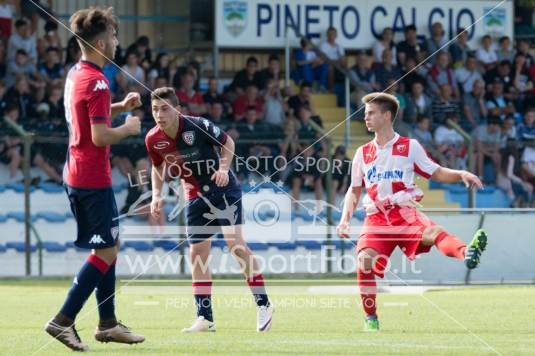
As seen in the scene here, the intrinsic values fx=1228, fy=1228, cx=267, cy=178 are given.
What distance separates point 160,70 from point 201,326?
442 inches

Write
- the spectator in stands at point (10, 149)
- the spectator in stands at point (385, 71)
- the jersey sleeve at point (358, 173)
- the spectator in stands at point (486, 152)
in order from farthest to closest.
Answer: the spectator in stands at point (385, 71), the spectator in stands at point (486, 152), the spectator in stands at point (10, 149), the jersey sleeve at point (358, 173)

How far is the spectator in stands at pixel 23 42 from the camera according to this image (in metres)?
20.7

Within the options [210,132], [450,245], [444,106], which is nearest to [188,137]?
[210,132]

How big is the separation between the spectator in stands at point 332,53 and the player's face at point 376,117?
12.5 meters

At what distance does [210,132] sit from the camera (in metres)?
10.7

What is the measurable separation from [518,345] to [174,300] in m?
6.24

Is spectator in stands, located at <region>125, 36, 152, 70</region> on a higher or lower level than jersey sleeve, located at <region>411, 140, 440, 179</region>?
higher

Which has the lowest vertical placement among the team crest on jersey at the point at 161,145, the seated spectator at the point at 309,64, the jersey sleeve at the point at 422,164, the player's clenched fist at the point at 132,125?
the jersey sleeve at the point at 422,164

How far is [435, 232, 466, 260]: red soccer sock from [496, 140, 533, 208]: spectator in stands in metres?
10.3

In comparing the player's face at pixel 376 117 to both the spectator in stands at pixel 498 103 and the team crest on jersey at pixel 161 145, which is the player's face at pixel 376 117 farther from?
the spectator in stands at pixel 498 103

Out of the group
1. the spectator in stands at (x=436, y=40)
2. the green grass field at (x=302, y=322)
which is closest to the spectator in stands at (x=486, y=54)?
the spectator in stands at (x=436, y=40)

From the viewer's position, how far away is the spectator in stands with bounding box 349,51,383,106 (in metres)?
22.3

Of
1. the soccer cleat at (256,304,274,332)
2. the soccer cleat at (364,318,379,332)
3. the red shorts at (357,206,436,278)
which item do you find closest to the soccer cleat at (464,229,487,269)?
the red shorts at (357,206,436,278)

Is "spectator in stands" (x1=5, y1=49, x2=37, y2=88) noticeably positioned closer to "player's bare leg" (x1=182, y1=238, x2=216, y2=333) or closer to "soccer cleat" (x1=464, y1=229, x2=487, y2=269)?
"player's bare leg" (x1=182, y1=238, x2=216, y2=333)
